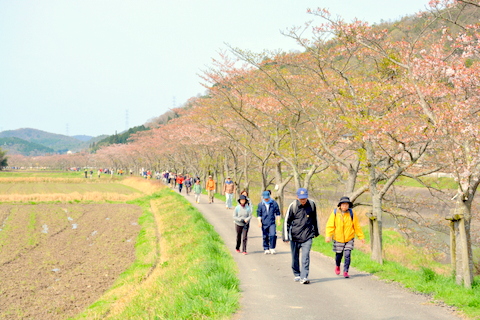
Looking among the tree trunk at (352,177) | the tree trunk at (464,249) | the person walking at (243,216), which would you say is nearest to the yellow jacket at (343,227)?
the tree trunk at (464,249)

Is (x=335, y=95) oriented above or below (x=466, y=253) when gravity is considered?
above

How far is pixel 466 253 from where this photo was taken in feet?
25.0

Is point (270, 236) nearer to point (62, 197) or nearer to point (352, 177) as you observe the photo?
point (352, 177)

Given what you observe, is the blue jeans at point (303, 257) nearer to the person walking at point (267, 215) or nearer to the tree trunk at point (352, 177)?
the person walking at point (267, 215)

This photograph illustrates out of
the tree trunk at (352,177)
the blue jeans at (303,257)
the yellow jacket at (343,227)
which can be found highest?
the tree trunk at (352,177)

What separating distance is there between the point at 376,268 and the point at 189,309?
497 centimetres

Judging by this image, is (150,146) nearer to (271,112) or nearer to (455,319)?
(271,112)

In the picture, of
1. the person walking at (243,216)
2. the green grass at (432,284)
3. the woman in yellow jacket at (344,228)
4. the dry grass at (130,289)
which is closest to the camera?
the green grass at (432,284)

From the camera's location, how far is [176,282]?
30.3 feet

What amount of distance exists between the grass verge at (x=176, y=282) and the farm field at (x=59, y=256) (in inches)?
31.7

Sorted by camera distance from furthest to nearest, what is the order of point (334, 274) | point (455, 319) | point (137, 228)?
point (137, 228), point (334, 274), point (455, 319)

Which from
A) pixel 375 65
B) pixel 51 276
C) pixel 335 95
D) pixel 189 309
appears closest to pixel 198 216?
pixel 51 276

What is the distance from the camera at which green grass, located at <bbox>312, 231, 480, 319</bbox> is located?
6433mm

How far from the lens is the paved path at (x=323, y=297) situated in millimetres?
6195
